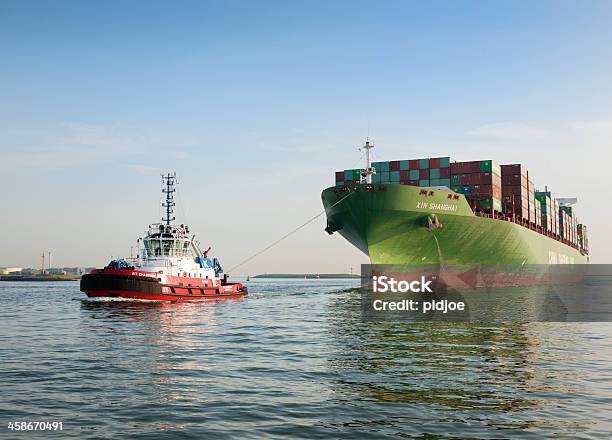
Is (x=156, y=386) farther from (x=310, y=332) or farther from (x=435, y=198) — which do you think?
(x=435, y=198)

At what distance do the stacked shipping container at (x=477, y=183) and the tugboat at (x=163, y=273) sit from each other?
2981 cm

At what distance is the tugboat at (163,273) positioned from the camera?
44.8m

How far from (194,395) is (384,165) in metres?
55.3

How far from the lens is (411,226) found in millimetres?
52500

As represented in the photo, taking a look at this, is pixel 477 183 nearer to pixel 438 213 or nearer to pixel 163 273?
pixel 438 213

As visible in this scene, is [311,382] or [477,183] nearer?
[311,382]

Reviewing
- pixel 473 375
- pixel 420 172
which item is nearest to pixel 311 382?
pixel 473 375

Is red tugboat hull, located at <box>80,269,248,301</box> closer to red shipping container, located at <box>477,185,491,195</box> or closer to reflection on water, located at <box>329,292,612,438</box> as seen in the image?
reflection on water, located at <box>329,292,612,438</box>

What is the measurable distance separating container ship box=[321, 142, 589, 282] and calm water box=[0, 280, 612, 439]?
2537 centimetres

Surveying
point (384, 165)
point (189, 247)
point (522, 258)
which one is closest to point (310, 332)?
point (189, 247)

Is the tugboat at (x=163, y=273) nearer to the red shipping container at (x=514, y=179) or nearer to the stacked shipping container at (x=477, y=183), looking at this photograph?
the stacked shipping container at (x=477, y=183)

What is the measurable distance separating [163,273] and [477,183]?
3681cm

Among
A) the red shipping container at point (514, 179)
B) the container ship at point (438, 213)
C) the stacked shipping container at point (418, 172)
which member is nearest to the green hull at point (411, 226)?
Answer: the container ship at point (438, 213)

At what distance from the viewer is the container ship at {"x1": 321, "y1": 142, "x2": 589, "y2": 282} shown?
5191 cm
